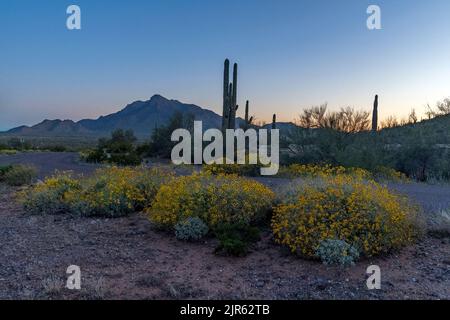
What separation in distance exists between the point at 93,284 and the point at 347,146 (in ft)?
42.5

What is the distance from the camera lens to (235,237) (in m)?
6.52

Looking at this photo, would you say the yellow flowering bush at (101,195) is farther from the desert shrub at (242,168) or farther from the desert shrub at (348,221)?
the desert shrub at (242,168)

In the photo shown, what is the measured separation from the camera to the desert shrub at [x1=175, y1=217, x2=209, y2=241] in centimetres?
692

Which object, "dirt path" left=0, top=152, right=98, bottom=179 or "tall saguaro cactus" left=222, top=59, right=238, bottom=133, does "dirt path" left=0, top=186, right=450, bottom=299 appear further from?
"tall saguaro cactus" left=222, top=59, right=238, bottom=133

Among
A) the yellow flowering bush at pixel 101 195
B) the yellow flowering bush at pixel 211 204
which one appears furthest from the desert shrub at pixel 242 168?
the yellow flowering bush at pixel 211 204

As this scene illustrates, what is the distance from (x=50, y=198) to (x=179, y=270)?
16.1 feet

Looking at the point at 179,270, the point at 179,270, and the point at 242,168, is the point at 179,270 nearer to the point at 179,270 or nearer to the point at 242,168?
the point at 179,270

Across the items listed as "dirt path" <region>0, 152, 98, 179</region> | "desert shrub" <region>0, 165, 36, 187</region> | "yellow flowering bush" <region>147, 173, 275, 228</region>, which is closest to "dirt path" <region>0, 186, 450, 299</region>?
"yellow flowering bush" <region>147, 173, 275, 228</region>

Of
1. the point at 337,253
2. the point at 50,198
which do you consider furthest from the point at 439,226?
the point at 50,198

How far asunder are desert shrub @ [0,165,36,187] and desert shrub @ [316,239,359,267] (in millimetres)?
11551

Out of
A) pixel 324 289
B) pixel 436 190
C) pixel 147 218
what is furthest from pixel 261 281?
pixel 436 190

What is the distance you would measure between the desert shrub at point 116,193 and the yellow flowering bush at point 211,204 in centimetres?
119

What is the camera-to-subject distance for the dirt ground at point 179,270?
16.1ft

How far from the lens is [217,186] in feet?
25.5
